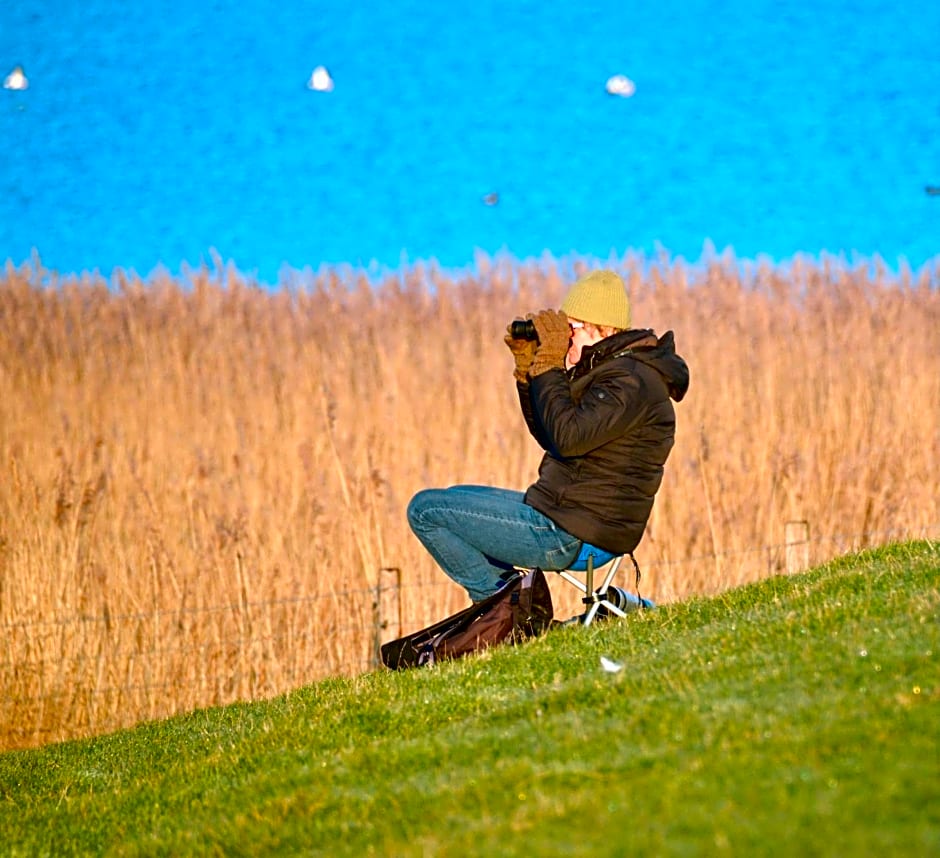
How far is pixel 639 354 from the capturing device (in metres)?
5.28

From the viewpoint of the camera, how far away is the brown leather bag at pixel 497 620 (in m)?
5.53

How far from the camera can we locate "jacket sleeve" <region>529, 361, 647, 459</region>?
16.7 ft

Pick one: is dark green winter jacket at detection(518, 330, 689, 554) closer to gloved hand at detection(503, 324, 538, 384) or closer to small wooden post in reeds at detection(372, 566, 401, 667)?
gloved hand at detection(503, 324, 538, 384)

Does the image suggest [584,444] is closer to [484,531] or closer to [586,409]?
[586,409]

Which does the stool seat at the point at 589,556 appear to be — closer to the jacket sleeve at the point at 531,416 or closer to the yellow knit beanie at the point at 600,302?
the jacket sleeve at the point at 531,416

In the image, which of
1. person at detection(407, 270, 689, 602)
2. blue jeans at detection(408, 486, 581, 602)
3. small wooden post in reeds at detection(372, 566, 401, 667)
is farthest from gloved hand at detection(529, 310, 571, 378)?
small wooden post in reeds at detection(372, 566, 401, 667)

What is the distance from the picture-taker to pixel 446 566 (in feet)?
18.3

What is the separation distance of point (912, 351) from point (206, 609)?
18.7ft

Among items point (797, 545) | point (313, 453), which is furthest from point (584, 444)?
point (313, 453)

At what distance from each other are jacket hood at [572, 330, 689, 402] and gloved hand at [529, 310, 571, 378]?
173 millimetres

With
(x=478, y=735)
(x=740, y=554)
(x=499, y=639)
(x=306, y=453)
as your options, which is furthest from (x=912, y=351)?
(x=478, y=735)

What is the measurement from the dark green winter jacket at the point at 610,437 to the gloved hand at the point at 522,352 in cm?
5

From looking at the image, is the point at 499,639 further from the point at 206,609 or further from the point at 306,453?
the point at 306,453

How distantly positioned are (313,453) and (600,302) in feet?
14.5
